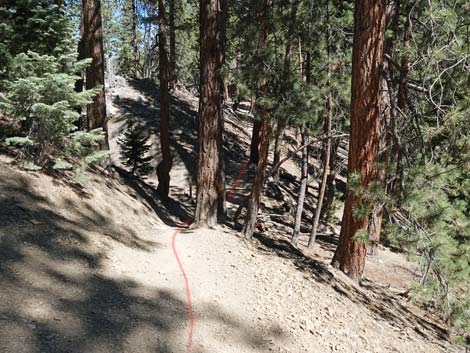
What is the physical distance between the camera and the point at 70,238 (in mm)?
5191

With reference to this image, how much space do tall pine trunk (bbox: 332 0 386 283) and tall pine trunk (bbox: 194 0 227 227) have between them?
299cm

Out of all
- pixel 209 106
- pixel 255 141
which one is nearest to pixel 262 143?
pixel 209 106

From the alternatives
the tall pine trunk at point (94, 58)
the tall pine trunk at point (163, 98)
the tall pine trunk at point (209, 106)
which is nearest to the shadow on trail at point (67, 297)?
the tall pine trunk at point (209, 106)

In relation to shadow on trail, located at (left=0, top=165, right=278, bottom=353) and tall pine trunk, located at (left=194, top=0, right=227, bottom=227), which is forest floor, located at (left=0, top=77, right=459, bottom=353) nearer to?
shadow on trail, located at (left=0, top=165, right=278, bottom=353)

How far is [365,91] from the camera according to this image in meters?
5.59

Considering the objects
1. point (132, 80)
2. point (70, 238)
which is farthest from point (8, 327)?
point (132, 80)

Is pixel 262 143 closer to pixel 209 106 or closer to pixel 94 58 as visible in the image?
pixel 209 106

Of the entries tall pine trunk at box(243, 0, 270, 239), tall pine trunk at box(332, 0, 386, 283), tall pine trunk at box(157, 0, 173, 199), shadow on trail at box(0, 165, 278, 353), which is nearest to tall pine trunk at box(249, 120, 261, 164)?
tall pine trunk at box(157, 0, 173, 199)

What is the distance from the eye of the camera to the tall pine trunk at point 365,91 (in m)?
5.36

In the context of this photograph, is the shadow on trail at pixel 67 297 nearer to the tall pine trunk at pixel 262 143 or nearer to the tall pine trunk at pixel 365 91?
the tall pine trunk at pixel 365 91

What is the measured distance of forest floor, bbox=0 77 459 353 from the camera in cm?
368

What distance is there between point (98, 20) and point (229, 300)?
7.18m

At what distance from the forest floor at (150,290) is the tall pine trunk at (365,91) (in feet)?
4.83

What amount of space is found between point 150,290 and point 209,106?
13.7ft
